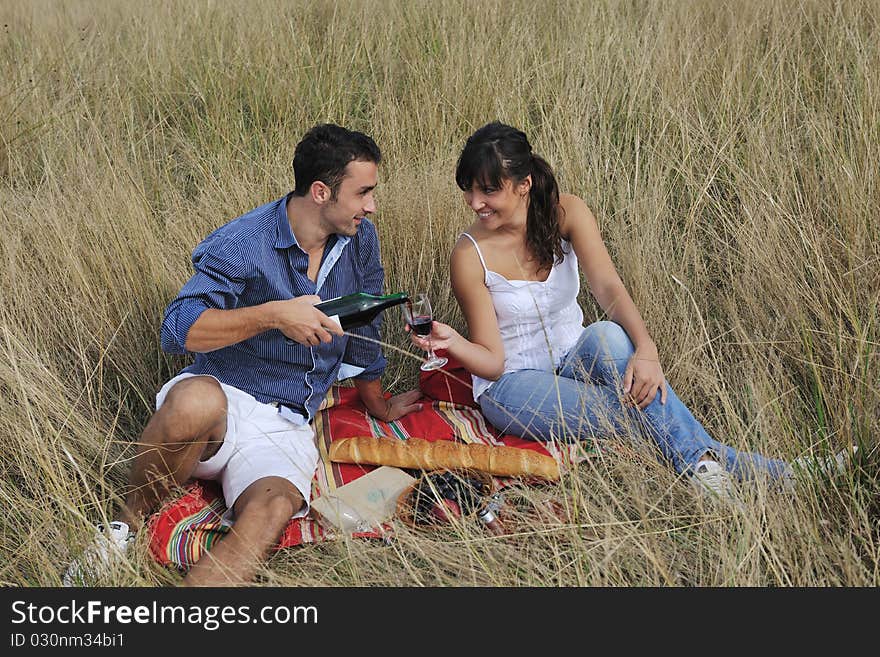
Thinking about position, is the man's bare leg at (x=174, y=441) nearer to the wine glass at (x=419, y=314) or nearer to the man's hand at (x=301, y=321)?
the man's hand at (x=301, y=321)

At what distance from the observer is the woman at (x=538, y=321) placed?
344 centimetres

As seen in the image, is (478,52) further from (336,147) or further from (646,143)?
(336,147)

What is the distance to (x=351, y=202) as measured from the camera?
11.1ft

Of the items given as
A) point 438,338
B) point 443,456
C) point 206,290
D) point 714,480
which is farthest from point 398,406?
point 714,480

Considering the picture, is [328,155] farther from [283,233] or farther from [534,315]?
[534,315]

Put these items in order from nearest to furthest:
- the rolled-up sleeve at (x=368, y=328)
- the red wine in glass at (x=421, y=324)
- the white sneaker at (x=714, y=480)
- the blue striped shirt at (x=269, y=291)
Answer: the white sneaker at (x=714, y=480), the red wine in glass at (x=421, y=324), the blue striped shirt at (x=269, y=291), the rolled-up sleeve at (x=368, y=328)

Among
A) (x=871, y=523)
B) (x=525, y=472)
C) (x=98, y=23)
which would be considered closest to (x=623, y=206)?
(x=525, y=472)

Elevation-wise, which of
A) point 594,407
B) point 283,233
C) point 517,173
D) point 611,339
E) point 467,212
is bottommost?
point 594,407

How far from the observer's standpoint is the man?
3.11 meters

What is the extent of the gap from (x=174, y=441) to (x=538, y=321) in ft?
4.95

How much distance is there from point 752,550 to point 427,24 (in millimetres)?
4565

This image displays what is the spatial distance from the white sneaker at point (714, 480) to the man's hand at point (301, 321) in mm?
1249

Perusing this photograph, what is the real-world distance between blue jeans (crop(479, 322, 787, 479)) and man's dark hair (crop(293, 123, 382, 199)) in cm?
104

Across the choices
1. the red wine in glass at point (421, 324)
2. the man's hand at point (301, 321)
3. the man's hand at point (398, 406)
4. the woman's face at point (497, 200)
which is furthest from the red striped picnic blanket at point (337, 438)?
the woman's face at point (497, 200)
